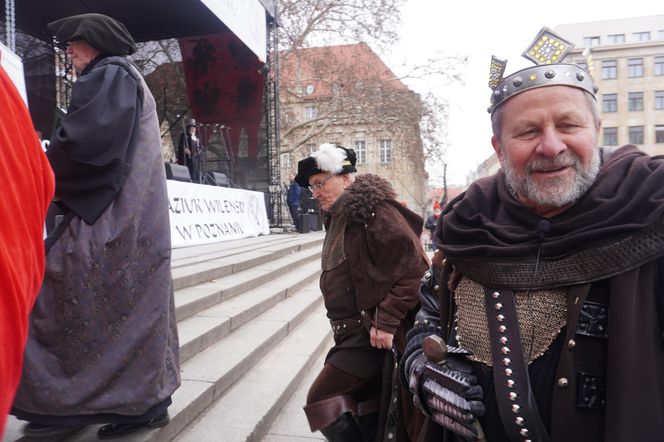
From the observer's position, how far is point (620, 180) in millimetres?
1124

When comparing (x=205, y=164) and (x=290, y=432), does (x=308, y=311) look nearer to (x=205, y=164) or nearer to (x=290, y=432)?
(x=290, y=432)

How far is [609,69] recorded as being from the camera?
46594mm

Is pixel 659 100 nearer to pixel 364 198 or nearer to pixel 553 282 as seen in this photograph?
pixel 364 198

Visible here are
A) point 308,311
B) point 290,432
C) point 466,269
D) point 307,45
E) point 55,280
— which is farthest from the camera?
point 307,45

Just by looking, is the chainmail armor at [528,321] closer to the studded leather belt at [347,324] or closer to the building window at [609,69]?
the studded leather belt at [347,324]

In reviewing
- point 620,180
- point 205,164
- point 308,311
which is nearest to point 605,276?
point 620,180

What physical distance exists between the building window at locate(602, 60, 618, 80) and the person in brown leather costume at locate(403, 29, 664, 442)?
53.9 m

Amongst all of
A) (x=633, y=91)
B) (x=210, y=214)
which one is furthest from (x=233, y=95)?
(x=633, y=91)

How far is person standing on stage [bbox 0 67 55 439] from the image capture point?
0.76m

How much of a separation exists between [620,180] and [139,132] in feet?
5.98

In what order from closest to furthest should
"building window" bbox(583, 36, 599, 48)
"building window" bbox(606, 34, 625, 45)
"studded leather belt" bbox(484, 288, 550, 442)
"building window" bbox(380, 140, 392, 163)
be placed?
"studded leather belt" bbox(484, 288, 550, 442)
"building window" bbox(380, 140, 392, 163)
"building window" bbox(583, 36, 599, 48)
"building window" bbox(606, 34, 625, 45)

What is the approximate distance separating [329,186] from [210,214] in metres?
5.72

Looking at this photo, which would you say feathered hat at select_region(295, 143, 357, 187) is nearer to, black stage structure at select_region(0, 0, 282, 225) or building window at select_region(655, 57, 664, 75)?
black stage structure at select_region(0, 0, 282, 225)

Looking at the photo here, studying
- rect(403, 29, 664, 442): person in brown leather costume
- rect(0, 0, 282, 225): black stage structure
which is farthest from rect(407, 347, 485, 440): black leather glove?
rect(0, 0, 282, 225): black stage structure
